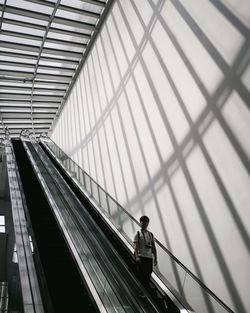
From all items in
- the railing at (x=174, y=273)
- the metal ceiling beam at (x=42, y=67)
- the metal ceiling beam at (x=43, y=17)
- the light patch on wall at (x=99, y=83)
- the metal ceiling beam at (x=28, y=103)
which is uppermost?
the metal ceiling beam at (x=28, y=103)

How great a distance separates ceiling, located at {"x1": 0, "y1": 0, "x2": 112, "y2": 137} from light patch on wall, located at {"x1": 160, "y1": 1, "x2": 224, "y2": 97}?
30.2ft

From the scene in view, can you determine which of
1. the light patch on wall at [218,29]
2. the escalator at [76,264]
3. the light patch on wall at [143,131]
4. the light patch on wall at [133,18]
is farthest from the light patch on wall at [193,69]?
the escalator at [76,264]

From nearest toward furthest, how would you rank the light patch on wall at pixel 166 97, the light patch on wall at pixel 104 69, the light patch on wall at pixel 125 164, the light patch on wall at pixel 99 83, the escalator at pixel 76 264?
the escalator at pixel 76 264
the light patch on wall at pixel 166 97
the light patch on wall at pixel 125 164
the light patch on wall at pixel 104 69
the light patch on wall at pixel 99 83

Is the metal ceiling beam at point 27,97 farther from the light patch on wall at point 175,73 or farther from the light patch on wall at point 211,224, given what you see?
the light patch on wall at point 211,224

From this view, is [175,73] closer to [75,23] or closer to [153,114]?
[153,114]

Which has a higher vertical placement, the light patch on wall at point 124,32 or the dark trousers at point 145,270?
the light patch on wall at point 124,32

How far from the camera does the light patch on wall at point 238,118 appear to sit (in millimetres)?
6256

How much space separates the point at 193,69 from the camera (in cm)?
823

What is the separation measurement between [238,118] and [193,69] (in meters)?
2.28

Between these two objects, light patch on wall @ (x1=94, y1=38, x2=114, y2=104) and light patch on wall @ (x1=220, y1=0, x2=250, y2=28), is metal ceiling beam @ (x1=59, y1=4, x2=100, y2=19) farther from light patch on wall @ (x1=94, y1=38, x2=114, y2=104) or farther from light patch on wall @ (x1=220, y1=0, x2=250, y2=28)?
light patch on wall @ (x1=220, y1=0, x2=250, y2=28)

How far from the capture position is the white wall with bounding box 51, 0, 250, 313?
6.46m

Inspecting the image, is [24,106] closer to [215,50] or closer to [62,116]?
[62,116]

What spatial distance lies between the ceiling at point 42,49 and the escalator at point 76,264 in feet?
34.8

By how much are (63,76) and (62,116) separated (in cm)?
485
